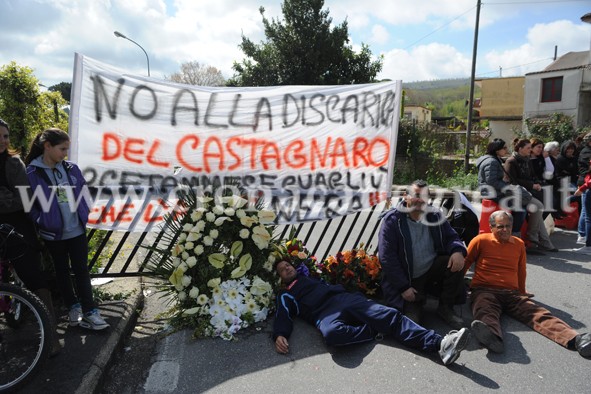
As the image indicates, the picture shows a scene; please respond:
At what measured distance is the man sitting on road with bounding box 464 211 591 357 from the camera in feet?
11.5

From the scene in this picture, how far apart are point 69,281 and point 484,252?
3834mm

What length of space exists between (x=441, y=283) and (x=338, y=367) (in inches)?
55.8

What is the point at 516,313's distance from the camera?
12.3 ft

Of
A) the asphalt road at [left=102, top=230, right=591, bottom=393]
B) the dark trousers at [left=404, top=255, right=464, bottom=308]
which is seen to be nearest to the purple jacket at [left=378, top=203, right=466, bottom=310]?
the dark trousers at [left=404, top=255, right=464, bottom=308]

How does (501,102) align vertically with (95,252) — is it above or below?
above

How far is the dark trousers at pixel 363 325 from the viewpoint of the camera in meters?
3.25

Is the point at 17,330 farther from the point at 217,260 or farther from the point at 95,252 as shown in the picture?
the point at 217,260

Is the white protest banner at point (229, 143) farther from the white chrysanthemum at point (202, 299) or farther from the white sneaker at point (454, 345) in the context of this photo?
the white sneaker at point (454, 345)

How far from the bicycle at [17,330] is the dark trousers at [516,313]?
3.42m

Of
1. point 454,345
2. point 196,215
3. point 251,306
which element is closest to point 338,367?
point 454,345

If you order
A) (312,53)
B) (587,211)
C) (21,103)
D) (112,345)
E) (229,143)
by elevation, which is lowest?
(112,345)

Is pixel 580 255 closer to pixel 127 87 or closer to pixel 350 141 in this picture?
pixel 350 141

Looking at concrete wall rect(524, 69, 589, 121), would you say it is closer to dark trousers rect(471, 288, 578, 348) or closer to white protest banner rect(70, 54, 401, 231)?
white protest banner rect(70, 54, 401, 231)

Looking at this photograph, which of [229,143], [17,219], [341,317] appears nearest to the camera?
[17,219]
